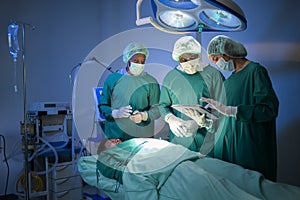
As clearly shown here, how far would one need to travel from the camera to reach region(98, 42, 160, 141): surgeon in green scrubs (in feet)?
5.96

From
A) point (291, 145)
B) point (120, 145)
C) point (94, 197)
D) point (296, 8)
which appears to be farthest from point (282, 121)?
point (94, 197)

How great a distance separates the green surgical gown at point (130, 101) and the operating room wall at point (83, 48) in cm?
73

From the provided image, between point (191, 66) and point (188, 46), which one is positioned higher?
point (188, 46)

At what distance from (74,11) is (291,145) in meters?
2.73

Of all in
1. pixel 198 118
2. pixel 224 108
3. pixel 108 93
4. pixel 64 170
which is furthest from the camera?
pixel 64 170

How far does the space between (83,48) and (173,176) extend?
2550 mm

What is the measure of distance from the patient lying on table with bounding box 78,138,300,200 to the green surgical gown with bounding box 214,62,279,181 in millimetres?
113

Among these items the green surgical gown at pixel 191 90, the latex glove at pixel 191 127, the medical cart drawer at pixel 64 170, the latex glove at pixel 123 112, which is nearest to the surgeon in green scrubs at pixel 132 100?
the latex glove at pixel 123 112

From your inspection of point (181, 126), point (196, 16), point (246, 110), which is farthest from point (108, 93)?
point (246, 110)

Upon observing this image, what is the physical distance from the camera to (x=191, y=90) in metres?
1.67

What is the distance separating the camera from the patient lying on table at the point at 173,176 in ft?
4.03

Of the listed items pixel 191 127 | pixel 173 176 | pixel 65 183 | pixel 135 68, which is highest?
pixel 135 68

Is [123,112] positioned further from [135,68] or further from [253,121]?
[253,121]

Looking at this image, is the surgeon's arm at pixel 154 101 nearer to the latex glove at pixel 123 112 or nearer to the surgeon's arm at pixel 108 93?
the latex glove at pixel 123 112
